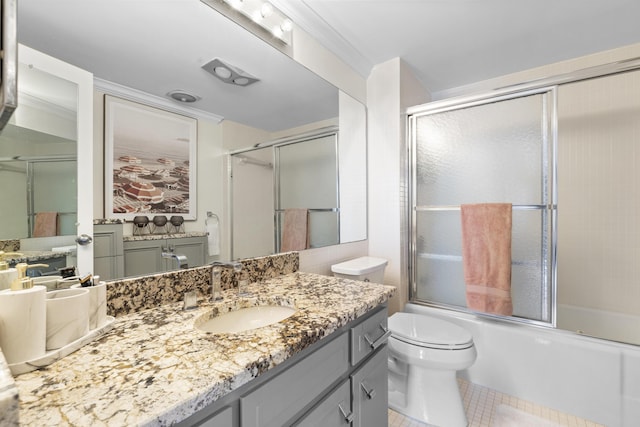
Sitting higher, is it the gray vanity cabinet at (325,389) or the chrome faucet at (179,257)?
the chrome faucet at (179,257)

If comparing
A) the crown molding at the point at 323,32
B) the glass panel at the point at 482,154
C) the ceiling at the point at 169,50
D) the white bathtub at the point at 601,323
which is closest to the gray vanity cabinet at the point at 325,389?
the ceiling at the point at 169,50

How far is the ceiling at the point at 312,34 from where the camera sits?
33.2 inches

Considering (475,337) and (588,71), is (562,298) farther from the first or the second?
(588,71)

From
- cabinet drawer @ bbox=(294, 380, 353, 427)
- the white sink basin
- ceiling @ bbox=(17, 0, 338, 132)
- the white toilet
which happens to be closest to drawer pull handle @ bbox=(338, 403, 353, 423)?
cabinet drawer @ bbox=(294, 380, 353, 427)

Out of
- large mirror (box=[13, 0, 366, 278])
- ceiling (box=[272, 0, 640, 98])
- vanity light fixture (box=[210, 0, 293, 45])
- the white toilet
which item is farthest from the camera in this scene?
ceiling (box=[272, 0, 640, 98])

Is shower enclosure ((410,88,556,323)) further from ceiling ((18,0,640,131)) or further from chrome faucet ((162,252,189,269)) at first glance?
chrome faucet ((162,252,189,269))

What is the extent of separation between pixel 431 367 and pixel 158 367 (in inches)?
52.7

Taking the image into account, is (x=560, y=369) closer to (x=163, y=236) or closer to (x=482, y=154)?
(x=482, y=154)

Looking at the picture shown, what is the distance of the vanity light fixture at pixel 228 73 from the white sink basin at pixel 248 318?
0.97 m

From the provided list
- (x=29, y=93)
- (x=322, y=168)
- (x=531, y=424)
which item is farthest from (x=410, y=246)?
(x=29, y=93)

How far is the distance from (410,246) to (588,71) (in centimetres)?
145

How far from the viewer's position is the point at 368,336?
3.26ft

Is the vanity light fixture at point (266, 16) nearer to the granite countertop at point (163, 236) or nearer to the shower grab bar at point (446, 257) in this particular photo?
the granite countertop at point (163, 236)

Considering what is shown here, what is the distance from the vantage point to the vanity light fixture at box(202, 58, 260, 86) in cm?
114
